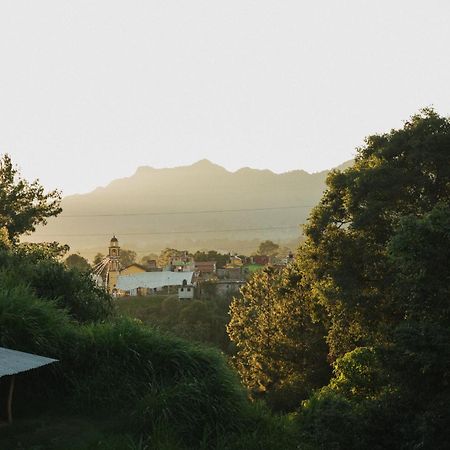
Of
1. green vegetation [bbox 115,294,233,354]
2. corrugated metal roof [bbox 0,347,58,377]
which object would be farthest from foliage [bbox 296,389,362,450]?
green vegetation [bbox 115,294,233,354]

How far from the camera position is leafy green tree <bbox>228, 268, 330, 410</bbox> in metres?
26.1

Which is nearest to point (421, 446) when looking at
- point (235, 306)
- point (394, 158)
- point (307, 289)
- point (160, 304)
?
point (394, 158)

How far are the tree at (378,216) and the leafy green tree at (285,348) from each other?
6343 millimetres

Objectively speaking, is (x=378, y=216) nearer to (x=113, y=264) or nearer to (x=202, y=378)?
(x=202, y=378)

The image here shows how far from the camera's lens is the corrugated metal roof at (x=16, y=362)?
29.0 feet

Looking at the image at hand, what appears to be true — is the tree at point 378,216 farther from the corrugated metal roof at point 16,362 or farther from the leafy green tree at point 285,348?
the corrugated metal roof at point 16,362

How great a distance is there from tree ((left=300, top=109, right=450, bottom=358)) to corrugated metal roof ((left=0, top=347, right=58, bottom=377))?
11079 millimetres

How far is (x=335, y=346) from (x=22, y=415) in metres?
12.9

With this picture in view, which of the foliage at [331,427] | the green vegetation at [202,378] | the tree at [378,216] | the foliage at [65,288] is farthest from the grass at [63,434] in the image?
the tree at [378,216]

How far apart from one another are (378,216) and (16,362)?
488 inches

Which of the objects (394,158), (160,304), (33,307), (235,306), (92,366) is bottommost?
(160,304)

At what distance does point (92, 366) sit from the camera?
11.4 m

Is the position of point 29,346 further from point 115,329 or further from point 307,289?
point 307,289

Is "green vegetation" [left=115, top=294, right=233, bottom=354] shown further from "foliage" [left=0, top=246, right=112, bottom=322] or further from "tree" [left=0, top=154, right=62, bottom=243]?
"foliage" [left=0, top=246, right=112, bottom=322]
